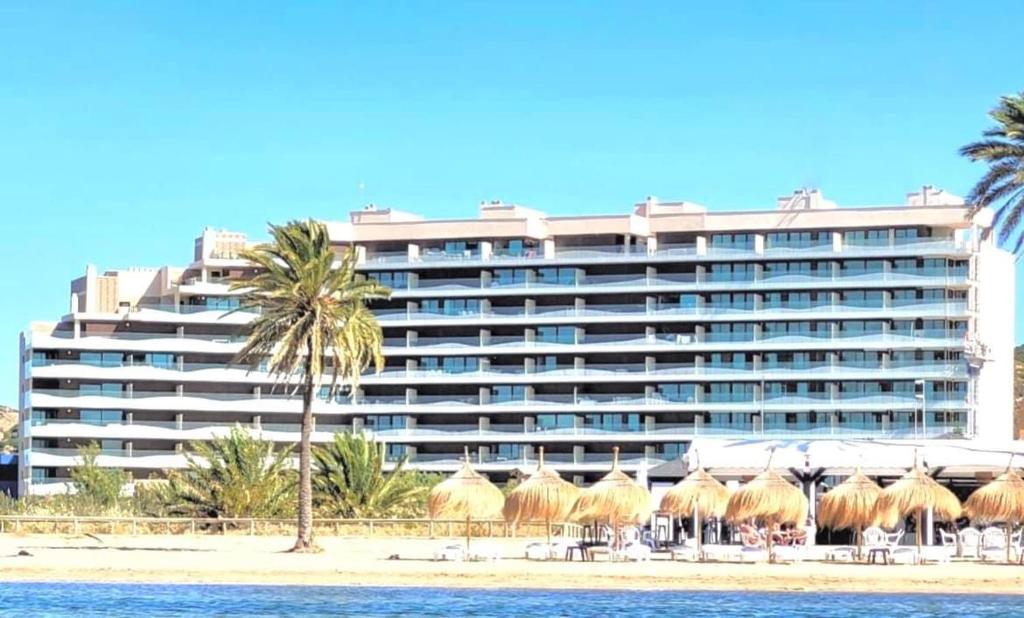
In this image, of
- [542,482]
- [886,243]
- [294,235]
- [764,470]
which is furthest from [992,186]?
[886,243]

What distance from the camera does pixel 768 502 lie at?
2073 inches

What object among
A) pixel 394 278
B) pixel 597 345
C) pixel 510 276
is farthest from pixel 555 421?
pixel 394 278

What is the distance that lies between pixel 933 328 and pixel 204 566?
63792 millimetres

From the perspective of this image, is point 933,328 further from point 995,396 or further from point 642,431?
point 642,431

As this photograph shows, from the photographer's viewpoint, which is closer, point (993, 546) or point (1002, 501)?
point (1002, 501)

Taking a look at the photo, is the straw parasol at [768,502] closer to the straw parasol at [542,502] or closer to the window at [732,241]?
the straw parasol at [542,502]

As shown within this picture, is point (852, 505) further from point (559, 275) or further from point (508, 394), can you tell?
point (508, 394)

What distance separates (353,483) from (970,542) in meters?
24.7

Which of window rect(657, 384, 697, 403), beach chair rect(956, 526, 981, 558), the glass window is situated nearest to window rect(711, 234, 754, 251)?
window rect(657, 384, 697, 403)

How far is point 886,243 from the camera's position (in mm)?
111875

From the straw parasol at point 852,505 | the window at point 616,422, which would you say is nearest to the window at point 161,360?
the window at point 616,422

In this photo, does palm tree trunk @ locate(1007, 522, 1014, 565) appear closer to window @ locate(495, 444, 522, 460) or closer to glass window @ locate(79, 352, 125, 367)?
window @ locate(495, 444, 522, 460)

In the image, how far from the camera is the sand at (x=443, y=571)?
164 ft

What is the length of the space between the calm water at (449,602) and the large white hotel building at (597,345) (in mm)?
63301
